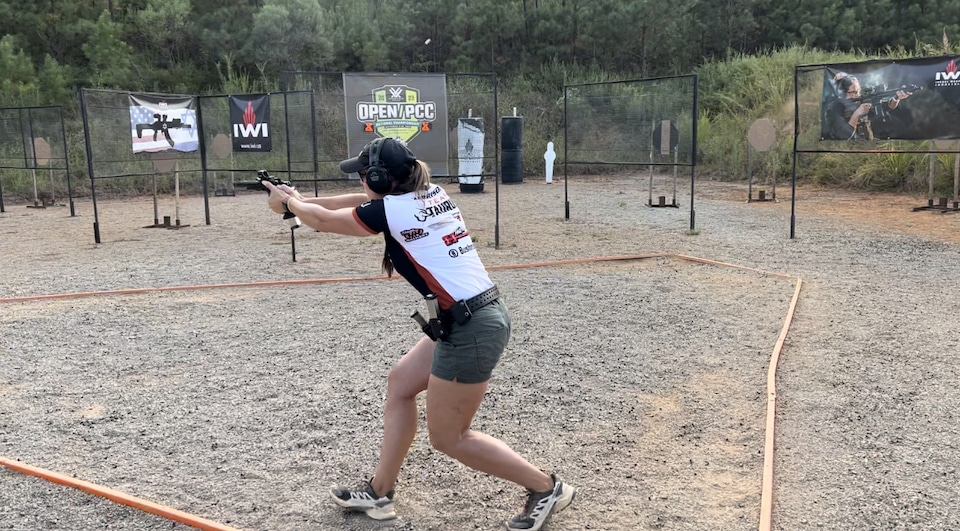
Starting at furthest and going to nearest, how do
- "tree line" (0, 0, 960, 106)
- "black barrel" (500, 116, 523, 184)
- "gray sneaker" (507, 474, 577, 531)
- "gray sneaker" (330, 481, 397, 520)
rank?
"tree line" (0, 0, 960, 106) → "black barrel" (500, 116, 523, 184) → "gray sneaker" (330, 481, 397, 520) → "gray sneaker" (507, 474, 577, 531)

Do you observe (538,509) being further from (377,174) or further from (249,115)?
(249,115)

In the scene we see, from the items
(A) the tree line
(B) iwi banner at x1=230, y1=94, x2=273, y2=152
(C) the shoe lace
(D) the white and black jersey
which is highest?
(A) the tree line

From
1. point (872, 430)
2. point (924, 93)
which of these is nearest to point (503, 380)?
point (872, 430)

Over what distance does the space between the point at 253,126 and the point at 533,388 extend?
7.83 meters

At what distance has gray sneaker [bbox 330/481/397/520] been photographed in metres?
2.96

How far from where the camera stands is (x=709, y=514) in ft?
9.77

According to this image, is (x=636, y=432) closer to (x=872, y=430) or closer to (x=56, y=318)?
(x=872, y=430)

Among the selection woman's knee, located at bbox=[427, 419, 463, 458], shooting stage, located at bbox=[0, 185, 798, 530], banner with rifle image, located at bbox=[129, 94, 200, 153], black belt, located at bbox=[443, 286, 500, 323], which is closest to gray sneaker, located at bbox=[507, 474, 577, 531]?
shooting stage, located at bbox=[0, 185, 798, 530]

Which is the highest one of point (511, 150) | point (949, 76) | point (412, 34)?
point (412, 34)

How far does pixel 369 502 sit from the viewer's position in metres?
2.97

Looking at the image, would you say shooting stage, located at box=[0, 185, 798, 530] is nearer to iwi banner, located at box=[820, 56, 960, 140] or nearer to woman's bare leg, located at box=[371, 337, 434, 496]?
woman's bare leg, located at box=[371, 337, 434, 496]

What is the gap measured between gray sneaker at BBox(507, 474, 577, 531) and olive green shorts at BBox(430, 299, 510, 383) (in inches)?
21.1

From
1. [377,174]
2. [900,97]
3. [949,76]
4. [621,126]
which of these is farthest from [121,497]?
[621,126]

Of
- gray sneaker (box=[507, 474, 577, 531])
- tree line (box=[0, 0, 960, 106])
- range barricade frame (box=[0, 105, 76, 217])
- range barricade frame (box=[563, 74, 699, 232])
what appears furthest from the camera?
tree line (box=[0, 0, 960, 106])
